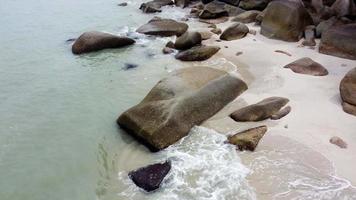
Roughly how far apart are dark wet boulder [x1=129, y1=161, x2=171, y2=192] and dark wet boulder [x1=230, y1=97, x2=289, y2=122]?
2054 mm

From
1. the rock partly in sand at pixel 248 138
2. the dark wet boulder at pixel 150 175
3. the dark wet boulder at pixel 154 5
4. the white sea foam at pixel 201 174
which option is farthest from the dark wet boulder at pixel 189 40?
the dark wet boulder at pixel 150 175

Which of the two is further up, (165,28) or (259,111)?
(259,111)

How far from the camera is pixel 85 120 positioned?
9.29 meters

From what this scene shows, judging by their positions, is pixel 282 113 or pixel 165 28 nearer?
pixel 282 113

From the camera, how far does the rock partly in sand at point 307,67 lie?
10.5 metres

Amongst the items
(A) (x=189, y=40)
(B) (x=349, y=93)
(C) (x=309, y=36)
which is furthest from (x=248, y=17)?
(B) (x=349, y=93)

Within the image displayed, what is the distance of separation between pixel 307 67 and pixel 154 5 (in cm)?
998

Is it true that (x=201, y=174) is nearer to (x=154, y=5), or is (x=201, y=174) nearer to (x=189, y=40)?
(x=189, y=40)

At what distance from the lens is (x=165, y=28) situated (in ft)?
48.6

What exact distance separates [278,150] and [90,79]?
591cm

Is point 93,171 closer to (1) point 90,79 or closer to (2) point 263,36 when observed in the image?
(1) point 90,79

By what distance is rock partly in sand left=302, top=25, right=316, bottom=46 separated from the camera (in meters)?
12.5

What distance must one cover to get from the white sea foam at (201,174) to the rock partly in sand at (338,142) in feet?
5.80

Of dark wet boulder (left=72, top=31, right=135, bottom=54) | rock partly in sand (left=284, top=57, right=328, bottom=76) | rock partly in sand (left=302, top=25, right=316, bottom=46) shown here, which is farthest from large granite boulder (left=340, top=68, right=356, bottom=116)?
dark wet boulder (left=72, top=31, right=135, bottom=54)
